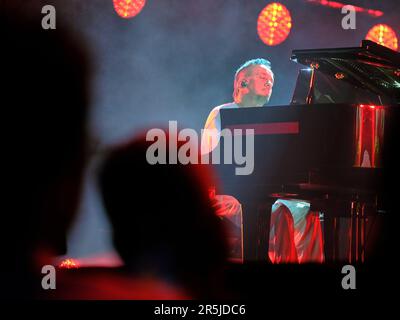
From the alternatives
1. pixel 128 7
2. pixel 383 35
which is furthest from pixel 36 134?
pixel 383 35

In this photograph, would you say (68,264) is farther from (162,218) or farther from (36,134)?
(36,134)

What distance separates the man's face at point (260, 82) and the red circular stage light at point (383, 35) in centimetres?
196

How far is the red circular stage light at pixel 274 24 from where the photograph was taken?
5.70 meters

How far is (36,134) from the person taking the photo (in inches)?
181

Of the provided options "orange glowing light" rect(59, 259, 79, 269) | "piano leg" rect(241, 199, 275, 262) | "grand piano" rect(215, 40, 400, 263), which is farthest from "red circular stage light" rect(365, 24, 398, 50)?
"orange glowing light" rect(59, 259, 79, 269)

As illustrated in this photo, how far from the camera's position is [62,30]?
495 cm

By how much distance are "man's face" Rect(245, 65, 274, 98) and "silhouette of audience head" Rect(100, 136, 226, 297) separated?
757mm

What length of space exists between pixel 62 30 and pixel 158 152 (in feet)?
4.34

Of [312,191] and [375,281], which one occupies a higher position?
[312,191]

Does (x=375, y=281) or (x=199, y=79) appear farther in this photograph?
(x=199, y=79)

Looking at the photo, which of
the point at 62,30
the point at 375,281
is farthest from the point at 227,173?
the point at 62,30

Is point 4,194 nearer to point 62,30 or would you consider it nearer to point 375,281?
point 62,30

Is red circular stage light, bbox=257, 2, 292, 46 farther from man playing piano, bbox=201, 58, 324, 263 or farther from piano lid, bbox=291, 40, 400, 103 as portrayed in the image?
piano lid, bbox=291, 40, 400, 103

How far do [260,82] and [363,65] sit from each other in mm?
1256
